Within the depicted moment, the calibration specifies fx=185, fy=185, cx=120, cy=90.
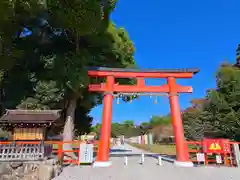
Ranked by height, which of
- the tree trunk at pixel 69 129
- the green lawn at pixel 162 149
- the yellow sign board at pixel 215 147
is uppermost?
the tree trunk at pixel 69 129

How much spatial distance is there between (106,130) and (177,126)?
3.60 metres

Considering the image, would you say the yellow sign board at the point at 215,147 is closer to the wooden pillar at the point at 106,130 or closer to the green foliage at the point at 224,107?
the green foliage at the point at 224,107

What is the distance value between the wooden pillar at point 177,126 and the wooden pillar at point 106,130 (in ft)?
10.5

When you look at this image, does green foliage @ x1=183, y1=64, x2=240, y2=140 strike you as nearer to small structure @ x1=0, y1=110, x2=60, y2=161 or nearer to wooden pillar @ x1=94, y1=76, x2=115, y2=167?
wooden pillar @ x1=94, y1=76, x2=115, y2=167

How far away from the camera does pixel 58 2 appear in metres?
9.29

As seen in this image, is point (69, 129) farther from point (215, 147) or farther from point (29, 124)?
point (215, 147)

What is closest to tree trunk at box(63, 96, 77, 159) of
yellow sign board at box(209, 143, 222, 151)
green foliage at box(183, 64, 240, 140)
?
yellow sign board at box(209, 143, 222, 151)

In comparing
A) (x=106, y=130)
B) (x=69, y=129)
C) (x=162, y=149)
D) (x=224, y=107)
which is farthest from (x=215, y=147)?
(x=162, y=149)

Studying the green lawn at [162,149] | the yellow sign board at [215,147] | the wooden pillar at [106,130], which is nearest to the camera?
the wooden pillar at [106,130]

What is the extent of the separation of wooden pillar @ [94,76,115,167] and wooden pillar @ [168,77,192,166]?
322 centimetres

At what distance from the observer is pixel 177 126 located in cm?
940

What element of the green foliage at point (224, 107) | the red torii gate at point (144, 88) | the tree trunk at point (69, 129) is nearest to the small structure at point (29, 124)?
the tree trunk at point (69, 129)

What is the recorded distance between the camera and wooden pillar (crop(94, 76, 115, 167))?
867 cm

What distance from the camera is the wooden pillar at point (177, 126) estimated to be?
884cm
